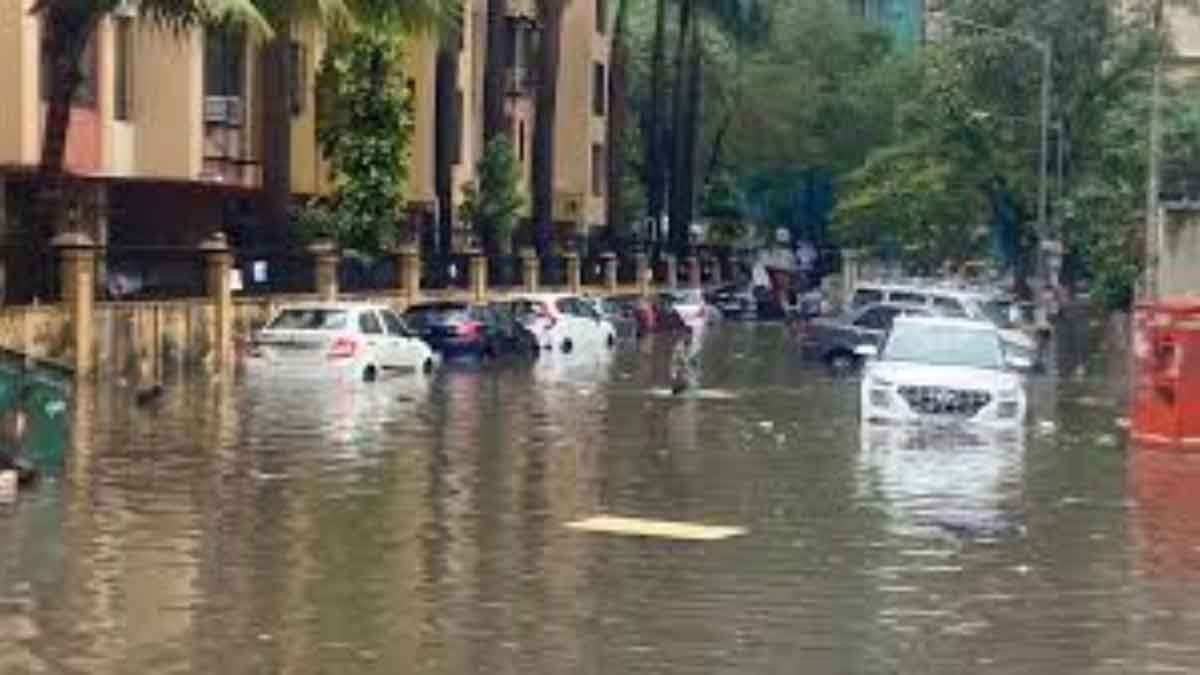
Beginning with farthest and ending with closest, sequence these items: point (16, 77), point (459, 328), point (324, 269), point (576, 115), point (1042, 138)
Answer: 1. point (576, 115)
2. point (1042, 138)
3. point (324, 269)
4. point (459, 328)
5. point (16, 77)

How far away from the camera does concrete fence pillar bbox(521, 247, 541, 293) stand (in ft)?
220

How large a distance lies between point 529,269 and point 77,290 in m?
31.1

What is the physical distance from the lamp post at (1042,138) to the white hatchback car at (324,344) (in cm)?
2938

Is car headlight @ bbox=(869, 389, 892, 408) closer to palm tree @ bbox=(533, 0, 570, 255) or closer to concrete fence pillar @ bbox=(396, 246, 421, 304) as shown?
concrete fence pillar @ bbox=(396, 246, 421, 304)

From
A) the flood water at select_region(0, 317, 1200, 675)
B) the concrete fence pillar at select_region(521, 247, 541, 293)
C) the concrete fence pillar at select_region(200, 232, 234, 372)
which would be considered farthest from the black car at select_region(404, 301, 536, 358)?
the flood water at select_region(0, 317, 1200, 675)

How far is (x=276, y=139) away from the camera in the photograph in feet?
163

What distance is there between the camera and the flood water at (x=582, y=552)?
12.0 m

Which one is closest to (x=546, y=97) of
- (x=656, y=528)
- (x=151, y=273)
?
(x=151, y=273)

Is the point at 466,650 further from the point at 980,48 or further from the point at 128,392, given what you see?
the point at 980,48

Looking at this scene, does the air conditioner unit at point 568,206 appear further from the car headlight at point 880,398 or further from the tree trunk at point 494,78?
the car headlight at point 880,398

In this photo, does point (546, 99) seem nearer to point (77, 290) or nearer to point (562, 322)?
point (562, 322)

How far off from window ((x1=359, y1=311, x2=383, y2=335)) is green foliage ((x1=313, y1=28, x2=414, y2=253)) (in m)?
11.1

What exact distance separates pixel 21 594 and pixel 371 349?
25792 mm

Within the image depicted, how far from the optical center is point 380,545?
1617cm
